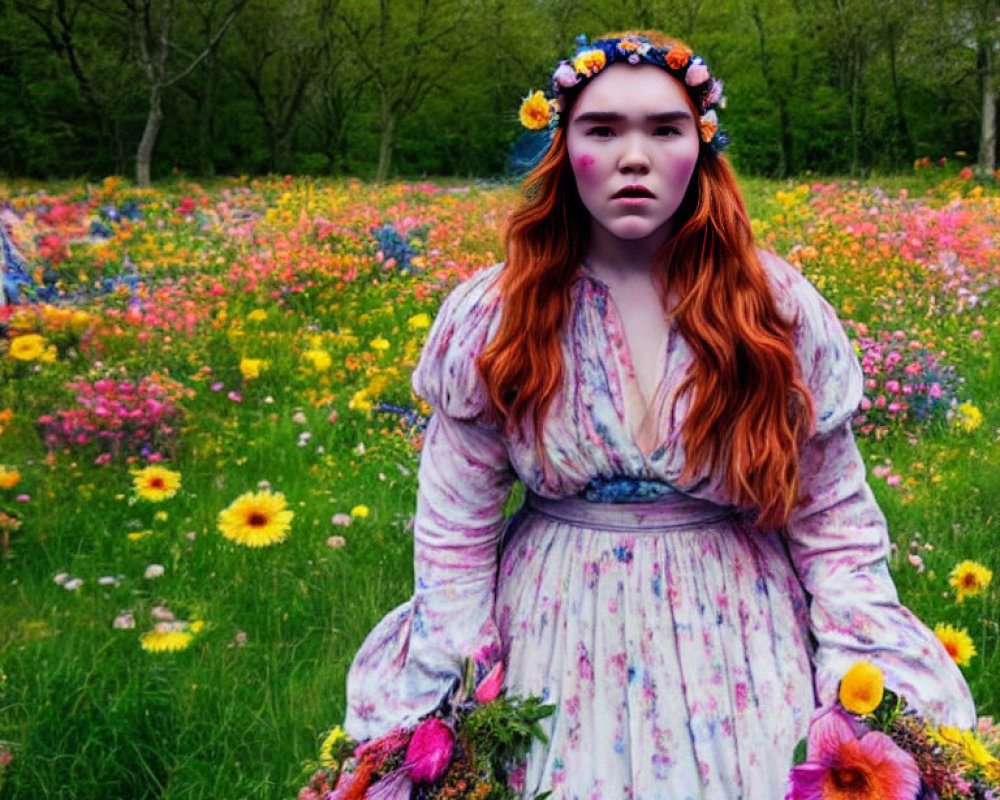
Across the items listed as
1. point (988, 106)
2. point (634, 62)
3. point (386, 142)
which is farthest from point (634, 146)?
point (386, 142)

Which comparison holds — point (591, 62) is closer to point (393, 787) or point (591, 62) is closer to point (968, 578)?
point (393, 787)

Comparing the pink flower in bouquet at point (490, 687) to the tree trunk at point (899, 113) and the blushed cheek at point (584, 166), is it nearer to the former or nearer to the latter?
the blushed cheek at point (584, 166)

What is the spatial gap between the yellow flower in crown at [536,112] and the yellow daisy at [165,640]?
1686mm

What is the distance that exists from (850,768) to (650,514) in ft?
1.47

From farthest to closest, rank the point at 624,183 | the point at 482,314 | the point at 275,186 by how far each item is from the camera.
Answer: the point at 275,186 → the point at 482,314 → the point at 624,183

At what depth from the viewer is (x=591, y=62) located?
158cm

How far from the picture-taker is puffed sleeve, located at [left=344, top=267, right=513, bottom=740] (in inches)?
65.1

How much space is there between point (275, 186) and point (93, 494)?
10.5 metres

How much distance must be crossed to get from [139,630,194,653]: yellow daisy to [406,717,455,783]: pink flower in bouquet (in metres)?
1.31

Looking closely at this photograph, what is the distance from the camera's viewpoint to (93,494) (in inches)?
158

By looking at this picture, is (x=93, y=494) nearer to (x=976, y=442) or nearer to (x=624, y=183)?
(x=624, y=183)

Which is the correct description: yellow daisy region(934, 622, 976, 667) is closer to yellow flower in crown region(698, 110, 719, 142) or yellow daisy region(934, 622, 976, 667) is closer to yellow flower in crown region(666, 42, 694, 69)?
yellow flower in crown region(698, 110, 719, 142)

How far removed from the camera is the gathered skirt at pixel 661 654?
1.57 meters

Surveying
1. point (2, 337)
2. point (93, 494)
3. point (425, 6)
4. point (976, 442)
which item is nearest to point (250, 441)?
point (93, 494)
